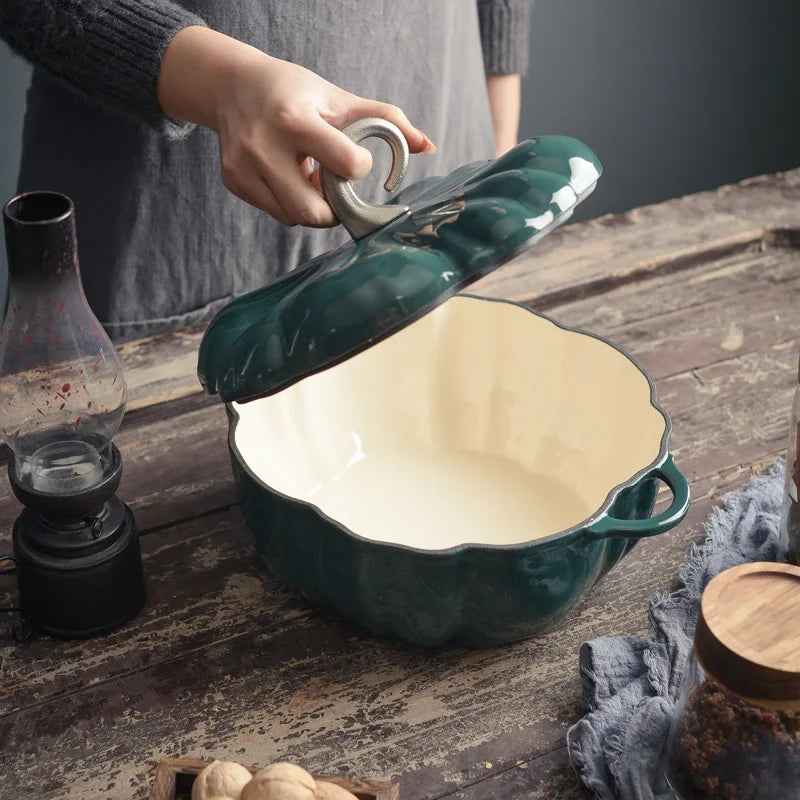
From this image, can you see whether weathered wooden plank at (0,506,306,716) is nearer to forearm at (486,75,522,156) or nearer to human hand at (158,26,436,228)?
human hand at (158,26,436,228)

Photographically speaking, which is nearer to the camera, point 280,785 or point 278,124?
point 280,785

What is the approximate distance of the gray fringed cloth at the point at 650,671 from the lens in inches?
25.4

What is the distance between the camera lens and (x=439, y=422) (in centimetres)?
98

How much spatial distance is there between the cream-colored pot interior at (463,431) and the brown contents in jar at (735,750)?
0.25 m

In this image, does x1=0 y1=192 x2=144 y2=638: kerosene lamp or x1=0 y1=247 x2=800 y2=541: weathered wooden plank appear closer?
x1=0 y1=192 x2=144 y2=638: kerosene lamp

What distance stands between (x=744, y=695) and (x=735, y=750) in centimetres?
5

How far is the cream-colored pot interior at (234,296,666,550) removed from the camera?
87cm

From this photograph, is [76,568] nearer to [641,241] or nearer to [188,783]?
[188,783]

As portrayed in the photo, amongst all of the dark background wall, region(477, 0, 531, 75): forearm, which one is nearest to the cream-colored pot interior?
region(477, 0, 531, 75): forearm

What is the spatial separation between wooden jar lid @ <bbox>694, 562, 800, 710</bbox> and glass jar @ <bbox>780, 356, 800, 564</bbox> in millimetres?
176

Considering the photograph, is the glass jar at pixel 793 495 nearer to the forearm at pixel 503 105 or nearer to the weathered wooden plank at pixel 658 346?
the weathered wooden plank at pixel 658 346

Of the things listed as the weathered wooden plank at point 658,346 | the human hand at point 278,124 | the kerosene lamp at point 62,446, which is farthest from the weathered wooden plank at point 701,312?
the kerosene lamp at point 62,446

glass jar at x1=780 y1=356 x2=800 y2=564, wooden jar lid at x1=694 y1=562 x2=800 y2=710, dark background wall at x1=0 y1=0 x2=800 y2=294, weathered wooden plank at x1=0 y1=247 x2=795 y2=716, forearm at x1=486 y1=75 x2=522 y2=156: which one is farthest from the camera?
dark background wall at x1=0 y1=0 x2=800 y2=294

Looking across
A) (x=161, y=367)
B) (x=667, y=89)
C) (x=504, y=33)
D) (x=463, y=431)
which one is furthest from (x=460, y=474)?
(x=667, y=89)
